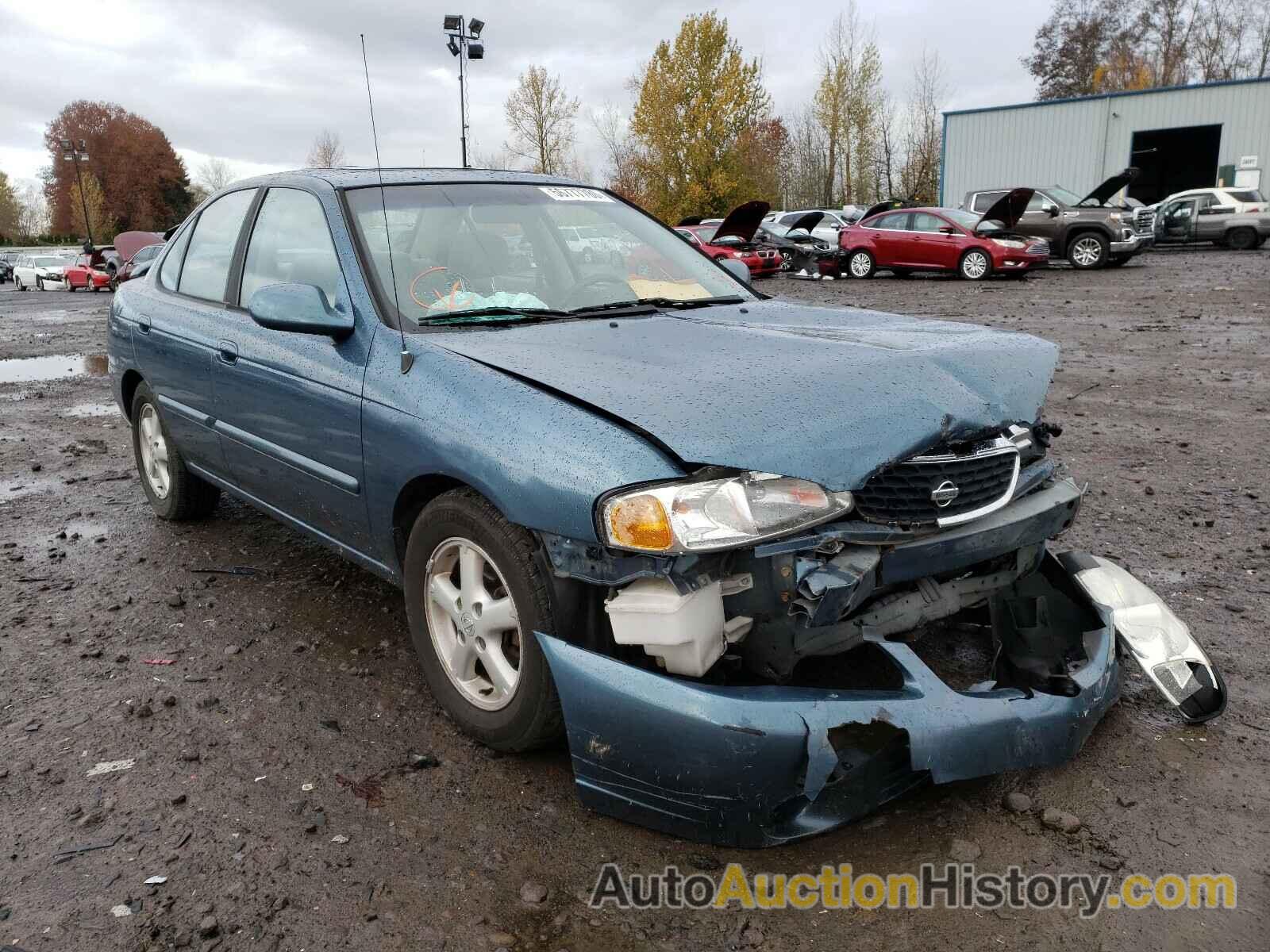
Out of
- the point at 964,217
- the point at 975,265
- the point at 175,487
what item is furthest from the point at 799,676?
the point at 964,217

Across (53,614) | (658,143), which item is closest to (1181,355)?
(53,614)

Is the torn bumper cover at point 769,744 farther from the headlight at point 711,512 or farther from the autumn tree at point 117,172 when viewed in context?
the autumn tree at point 117,172

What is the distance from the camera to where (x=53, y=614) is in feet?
12.8

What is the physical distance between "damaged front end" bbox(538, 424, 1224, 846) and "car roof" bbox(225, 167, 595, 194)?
190 cm

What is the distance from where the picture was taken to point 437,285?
3225 millimetres

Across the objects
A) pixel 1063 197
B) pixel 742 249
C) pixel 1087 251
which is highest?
pixel 1063 197

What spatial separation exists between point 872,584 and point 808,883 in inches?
27.2

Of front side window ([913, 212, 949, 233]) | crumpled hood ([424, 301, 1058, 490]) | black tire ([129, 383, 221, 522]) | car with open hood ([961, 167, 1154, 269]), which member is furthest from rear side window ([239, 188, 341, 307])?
car with open hood ([961, 167, 1154, 269])

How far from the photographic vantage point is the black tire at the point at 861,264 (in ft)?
67.3

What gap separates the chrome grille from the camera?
91.4 inches

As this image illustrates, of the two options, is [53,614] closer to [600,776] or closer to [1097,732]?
[600,776]

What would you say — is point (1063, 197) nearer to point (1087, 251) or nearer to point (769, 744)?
point (1087, 251)

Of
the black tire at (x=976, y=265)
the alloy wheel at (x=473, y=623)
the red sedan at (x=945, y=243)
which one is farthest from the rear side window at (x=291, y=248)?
the black tire at (x=976, y=265)

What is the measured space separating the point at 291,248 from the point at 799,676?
245 centimetres
